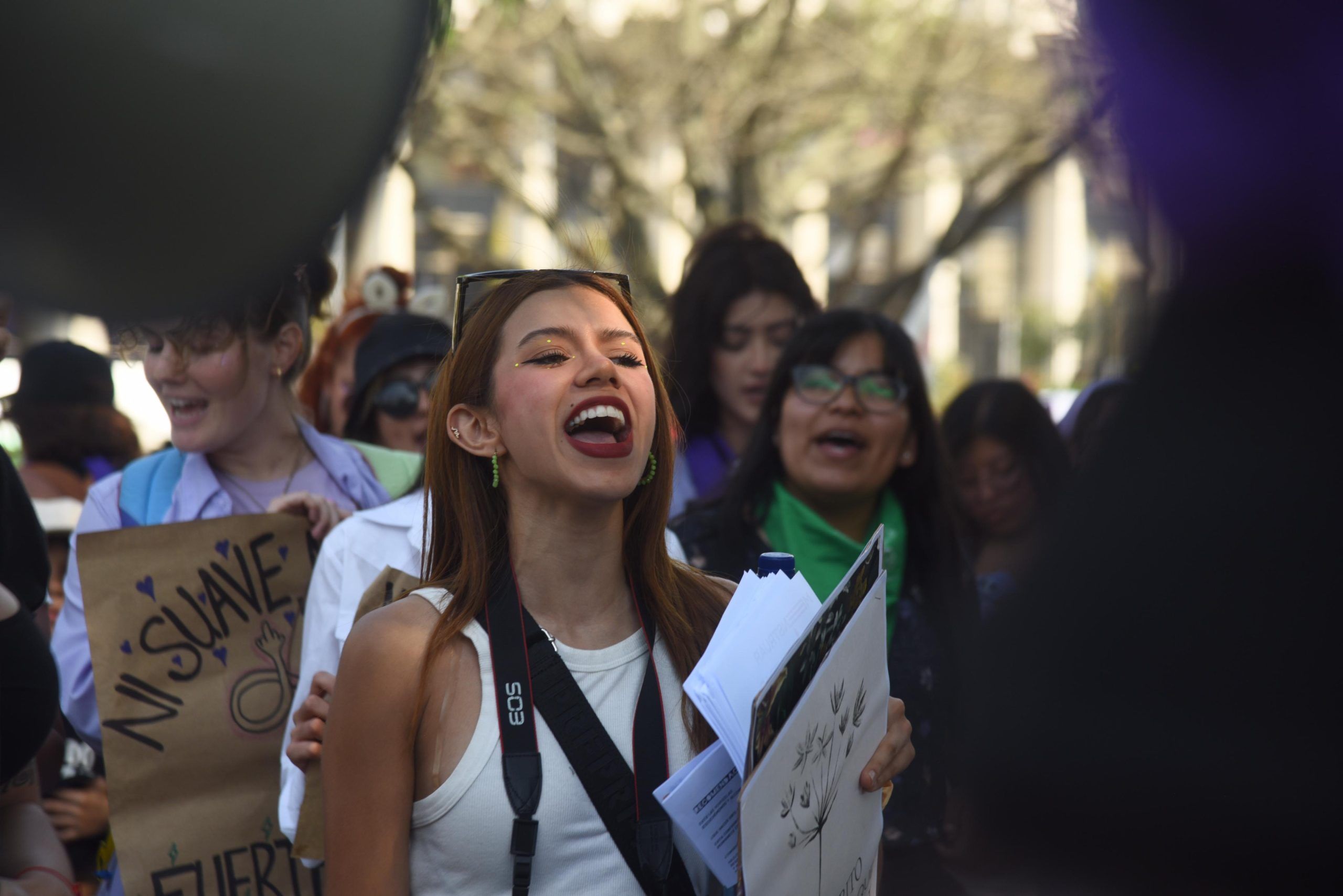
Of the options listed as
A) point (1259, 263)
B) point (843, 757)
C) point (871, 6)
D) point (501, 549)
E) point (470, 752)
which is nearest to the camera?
point (1259, 263)

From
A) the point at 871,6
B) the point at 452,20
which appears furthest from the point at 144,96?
the point at 871,6

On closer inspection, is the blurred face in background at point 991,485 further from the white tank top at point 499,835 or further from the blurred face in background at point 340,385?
the blurred face in background at point 340,385

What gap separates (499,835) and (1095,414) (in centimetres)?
123

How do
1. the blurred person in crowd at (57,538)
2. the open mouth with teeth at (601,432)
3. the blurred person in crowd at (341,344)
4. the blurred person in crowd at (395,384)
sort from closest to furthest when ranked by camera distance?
the open mouth with teeth at (601,432)
the blurred person in crowd at (57,538)
the blurred person in crowd at (395,384)
the blurred person in crowd at (341,344)

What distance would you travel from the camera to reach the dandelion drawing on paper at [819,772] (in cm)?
151

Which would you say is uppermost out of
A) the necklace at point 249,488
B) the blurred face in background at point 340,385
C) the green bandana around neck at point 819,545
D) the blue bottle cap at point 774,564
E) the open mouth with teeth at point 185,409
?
the blurred face in background at point 340,385

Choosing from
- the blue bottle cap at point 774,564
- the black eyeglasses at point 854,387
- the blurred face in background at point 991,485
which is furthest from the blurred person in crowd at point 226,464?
the blurred face in background at point 991,485

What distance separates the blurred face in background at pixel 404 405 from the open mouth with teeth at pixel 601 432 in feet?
6.58

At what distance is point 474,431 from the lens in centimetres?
212

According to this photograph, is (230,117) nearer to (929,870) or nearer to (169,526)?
(169,526)

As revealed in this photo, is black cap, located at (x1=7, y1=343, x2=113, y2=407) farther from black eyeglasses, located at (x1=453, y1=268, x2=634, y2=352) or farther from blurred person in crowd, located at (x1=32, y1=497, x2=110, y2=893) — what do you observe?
black eyeglasses, located at (x1=453, y1=268, x2=634, y2=352)

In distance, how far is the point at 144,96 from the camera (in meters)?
0.54

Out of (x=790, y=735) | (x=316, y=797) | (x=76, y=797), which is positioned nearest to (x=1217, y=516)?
(x=790, y=735)

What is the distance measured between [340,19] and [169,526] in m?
2.29
